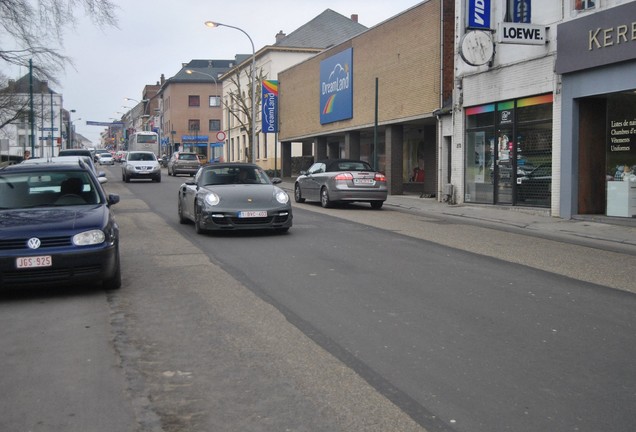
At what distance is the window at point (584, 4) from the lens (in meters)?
16.9

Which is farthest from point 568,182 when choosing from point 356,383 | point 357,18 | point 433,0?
point 357,18

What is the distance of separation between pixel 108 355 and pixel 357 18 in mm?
66915

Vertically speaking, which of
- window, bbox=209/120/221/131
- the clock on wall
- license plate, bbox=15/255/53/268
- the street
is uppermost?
window, bbox=209/120/221/131

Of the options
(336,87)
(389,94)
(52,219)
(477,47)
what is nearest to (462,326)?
(52,219)

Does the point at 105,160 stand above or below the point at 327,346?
above

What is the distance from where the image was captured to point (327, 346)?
225 inches

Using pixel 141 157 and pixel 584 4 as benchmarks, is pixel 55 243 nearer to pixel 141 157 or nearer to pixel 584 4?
pixel 584 4

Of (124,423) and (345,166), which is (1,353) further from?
(345,166)

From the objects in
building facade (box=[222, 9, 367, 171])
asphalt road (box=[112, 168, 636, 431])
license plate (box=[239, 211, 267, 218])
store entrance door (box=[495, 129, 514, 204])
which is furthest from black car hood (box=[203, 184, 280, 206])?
building facade (box=[222, 9, 367, 171])

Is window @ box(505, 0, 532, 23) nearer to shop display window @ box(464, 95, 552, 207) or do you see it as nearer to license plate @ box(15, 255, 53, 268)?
shop display window @ box(464, 95, 552, 207)

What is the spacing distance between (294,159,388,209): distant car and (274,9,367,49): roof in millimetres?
37233

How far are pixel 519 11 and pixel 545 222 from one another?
6218mm

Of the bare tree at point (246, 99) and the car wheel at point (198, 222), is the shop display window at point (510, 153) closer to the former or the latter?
the car wheel at point (198, 222)

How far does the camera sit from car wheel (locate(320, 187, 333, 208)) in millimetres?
21023
